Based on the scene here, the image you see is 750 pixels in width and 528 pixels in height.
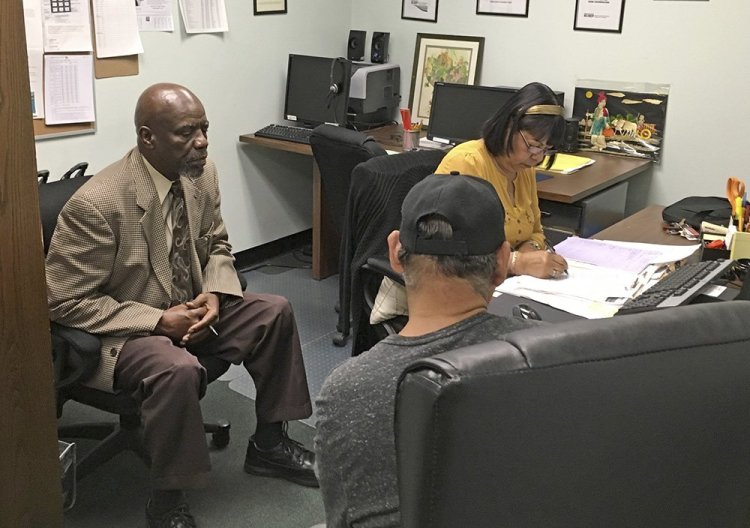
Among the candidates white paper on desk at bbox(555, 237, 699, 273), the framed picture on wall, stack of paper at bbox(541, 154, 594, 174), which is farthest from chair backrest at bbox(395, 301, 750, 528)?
the framed picture on wall

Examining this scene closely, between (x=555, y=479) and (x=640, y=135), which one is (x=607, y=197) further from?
(x=555, y=479)

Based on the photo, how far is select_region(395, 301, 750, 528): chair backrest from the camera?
0.77 meters

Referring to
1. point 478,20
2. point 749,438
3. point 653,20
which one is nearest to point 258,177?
point 478,20

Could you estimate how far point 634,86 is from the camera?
360 cm

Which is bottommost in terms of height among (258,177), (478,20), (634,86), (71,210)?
(258,177)

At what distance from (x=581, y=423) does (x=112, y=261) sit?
1.64 meters

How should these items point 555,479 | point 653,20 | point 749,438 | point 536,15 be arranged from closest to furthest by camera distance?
point 555,479 → point 749,438 → point 653,20 → point 536,15

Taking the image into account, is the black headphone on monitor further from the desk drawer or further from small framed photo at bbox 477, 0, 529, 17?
the desk drawer

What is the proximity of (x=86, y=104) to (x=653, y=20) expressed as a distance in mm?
2418

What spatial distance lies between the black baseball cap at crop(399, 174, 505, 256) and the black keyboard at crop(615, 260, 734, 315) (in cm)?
50

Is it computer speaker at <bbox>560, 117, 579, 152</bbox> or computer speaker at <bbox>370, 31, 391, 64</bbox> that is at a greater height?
computer speaker at <bbox>370, 31, 391, 64</bbox>

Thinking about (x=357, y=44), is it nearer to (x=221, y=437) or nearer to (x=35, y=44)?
(x=35, y=44)

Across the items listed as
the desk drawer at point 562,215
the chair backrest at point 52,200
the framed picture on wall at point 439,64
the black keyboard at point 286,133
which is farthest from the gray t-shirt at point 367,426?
the framed picture on wall at point 439,64

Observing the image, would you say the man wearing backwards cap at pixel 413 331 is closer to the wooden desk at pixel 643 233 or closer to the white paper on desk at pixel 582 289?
the white paper on desk at pixel 582 289
